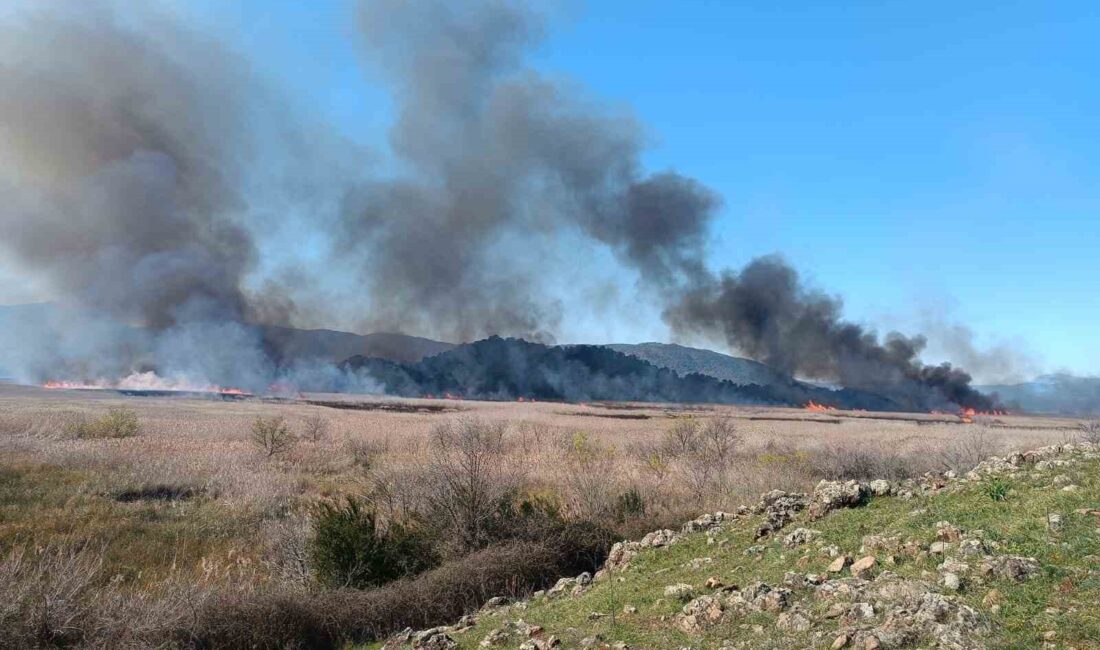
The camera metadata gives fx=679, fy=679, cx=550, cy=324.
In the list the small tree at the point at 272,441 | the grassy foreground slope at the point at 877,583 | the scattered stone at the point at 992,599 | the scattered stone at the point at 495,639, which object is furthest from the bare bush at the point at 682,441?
the scattered stone at the point at 992,599

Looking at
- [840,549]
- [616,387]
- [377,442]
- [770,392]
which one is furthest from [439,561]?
[616,387]

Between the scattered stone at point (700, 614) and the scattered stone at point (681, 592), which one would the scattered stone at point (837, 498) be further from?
the scattered stone at point (700, 614)

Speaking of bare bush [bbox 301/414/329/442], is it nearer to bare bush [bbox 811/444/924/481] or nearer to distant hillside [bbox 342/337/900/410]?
bare bush [bbox 811/444/924/481]

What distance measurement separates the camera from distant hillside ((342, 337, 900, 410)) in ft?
340

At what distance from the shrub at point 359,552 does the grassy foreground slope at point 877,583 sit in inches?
117

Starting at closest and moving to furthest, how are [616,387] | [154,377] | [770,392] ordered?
1. [154,377]
2. [770,392]
3. [616,387]

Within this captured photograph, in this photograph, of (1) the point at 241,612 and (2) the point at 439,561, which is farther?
(2) the point at 439,561

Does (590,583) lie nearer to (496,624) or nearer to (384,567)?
(496,624)

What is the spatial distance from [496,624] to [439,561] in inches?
175

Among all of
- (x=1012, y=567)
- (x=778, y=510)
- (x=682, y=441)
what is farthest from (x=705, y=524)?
(x=682, y=441)

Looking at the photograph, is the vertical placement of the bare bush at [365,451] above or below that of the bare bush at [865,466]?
below

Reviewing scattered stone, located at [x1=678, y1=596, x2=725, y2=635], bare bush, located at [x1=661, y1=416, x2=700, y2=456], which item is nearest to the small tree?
bare bush, located at [x1=661, y1=416, x2=700, y2=456]

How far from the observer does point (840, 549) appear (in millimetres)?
6508

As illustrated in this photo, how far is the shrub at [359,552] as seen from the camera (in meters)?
10.3
